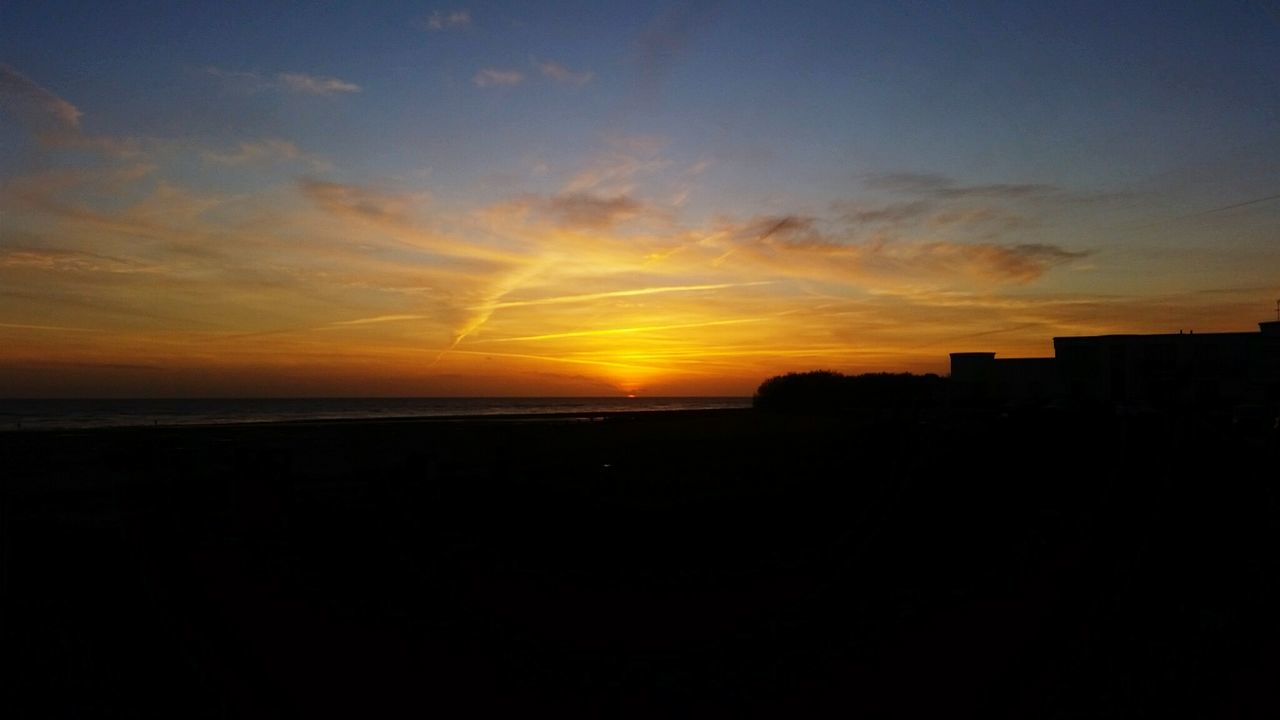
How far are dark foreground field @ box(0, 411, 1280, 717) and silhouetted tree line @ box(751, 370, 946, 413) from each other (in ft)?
136

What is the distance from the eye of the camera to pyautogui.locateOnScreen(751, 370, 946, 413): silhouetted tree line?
54031mm

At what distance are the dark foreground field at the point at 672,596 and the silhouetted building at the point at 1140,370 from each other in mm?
23935

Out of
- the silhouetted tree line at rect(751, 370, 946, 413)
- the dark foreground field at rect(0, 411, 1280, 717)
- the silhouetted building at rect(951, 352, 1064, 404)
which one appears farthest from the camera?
the silhouetted tree line at rect(751, 370, 946, 413)

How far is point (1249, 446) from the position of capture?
319 inches

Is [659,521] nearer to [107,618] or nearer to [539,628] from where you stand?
[539,628]

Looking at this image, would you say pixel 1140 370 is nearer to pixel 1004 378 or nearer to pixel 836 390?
pixel 1004 378

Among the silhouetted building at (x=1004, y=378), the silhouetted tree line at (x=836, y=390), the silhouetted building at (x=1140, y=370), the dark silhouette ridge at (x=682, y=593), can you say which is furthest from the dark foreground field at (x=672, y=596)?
the silhouetted tree line at (x=836, y=390)

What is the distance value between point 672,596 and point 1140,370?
3585cm

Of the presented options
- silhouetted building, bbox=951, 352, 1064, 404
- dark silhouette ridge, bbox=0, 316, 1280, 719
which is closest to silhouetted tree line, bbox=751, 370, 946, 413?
silhouetted building, bbox=951, 352, 1064, 404

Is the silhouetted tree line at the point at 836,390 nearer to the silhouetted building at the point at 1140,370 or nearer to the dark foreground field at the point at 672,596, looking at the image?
the silhouetted building at the point at 1140,370

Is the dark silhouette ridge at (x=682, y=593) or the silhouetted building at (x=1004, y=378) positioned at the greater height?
the silhouetted building at (x=1004, y=378)

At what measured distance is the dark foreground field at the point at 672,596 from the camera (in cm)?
515

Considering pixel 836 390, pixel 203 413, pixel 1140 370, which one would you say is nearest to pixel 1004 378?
pixel 1140 370

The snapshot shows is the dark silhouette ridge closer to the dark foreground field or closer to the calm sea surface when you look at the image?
the dark foreground field
